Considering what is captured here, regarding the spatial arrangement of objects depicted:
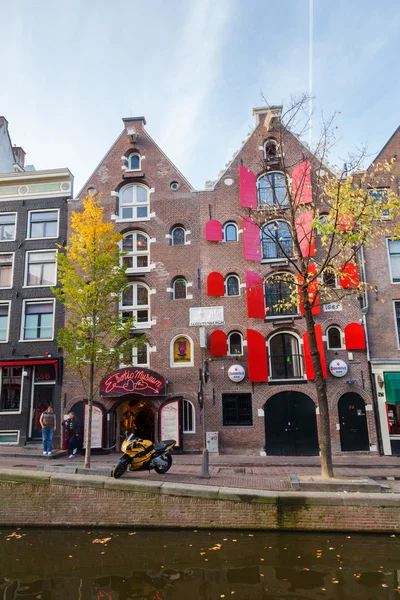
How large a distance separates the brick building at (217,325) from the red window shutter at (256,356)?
0.05 m

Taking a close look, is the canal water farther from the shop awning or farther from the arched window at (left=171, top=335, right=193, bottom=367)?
the arched window at (left=171, top=335, right=193, bottom=367)

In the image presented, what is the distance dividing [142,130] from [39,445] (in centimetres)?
1737

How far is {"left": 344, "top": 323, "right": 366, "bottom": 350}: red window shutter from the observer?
1842 centimetres

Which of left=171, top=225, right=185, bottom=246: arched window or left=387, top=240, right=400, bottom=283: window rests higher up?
left=171, top=225, right=185, bottom=246: arched window

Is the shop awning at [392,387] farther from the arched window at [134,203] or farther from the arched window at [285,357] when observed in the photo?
the arched window at [134,203]

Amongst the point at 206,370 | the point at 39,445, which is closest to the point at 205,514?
the point at 206,370

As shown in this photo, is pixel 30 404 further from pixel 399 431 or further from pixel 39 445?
pixel 399 431

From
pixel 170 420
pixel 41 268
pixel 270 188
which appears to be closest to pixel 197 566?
pixel 170 420

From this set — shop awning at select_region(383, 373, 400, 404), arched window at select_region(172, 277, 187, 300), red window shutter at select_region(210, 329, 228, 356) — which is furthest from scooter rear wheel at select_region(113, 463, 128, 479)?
shop awning at select_region(383, 373, 400, 404)

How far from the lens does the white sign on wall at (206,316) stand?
65.0ft

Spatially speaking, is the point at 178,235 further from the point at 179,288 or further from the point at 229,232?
the point at 179,288

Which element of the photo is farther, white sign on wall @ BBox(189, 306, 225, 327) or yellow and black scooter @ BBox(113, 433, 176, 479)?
white sign on wall @ BBox(189, 306, 225, 327)

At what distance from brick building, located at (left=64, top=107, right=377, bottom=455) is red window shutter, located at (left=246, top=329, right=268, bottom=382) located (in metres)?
0.05

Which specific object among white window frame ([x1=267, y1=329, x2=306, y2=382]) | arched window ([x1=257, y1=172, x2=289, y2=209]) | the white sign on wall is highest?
arched window ([x1=257, y1=172, x2=289, y2=209])
